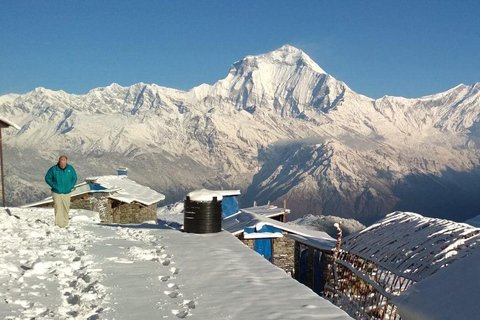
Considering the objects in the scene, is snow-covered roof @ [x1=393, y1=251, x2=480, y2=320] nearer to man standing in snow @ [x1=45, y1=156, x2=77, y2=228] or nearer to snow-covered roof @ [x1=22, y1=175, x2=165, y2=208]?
man standing in snow @ [x1=45, y1=156, x2=77, y2=228]

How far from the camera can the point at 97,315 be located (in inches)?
211

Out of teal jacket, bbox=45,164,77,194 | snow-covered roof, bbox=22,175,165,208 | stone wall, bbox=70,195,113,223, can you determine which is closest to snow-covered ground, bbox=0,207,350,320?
teal jacket, bbox=45,164,77,194

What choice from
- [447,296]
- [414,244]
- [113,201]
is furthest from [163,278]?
[113,201]

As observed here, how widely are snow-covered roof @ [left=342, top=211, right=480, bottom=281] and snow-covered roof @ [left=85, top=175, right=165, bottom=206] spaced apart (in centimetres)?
1395

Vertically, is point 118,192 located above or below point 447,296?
above

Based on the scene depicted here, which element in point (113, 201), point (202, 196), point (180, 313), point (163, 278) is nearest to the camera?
point (180, 313)

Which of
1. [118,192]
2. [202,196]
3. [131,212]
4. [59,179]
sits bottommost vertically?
[131,212]

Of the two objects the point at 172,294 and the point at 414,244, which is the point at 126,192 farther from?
the point at 172,294

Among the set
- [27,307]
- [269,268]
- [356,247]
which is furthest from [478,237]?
[27,307]

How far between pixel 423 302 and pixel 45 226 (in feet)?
29.9

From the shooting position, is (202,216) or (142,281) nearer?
(142,281)

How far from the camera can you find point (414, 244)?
15.1 m

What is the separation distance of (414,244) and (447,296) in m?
6.22

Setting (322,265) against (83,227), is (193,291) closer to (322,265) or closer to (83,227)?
(83,227)
